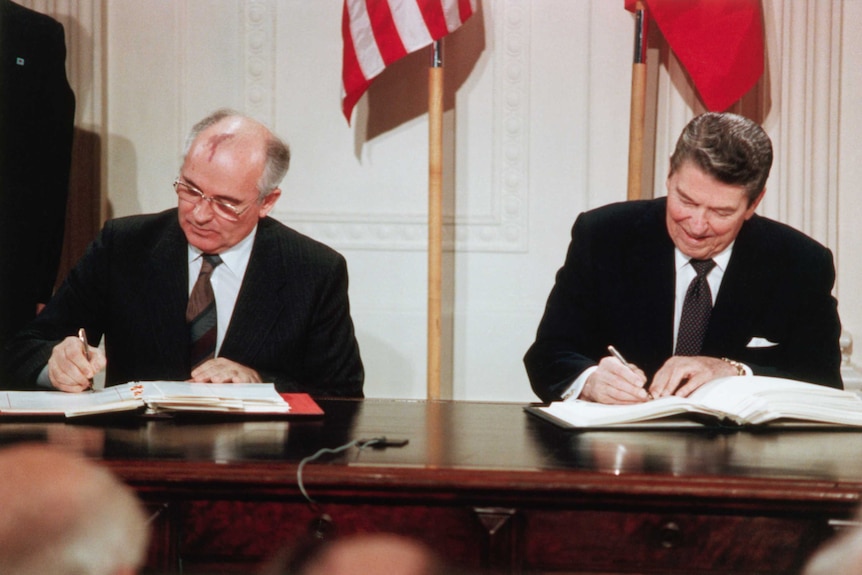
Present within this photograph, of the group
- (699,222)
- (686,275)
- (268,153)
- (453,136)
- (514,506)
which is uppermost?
(453,136)

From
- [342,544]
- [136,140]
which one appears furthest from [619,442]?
[136,140]

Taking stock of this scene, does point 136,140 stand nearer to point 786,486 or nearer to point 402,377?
point 402,377

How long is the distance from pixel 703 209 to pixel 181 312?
1.37 meters

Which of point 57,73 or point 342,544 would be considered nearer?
point 342,544

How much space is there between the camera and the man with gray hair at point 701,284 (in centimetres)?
256

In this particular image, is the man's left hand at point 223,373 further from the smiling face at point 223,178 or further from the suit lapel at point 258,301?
the smiling face at point 223,178

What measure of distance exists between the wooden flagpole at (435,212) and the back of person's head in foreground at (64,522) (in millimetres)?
3148

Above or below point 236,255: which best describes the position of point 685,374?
below

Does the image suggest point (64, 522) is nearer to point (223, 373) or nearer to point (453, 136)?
point (223, 373)

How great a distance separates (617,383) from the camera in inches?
86.7

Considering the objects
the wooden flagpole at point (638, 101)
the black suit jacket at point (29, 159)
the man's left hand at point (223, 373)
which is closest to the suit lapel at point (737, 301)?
the wooden flagpole at point (638, 101)

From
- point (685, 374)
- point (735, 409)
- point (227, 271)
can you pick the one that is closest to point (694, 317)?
point (685, 374)

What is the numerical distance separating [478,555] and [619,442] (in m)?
0.41

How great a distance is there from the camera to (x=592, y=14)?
3973 millimetres
